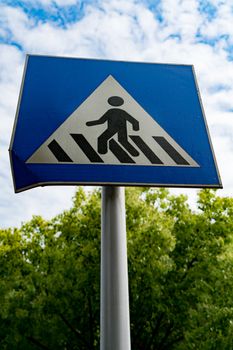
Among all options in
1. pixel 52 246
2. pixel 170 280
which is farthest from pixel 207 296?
pixel 52 246

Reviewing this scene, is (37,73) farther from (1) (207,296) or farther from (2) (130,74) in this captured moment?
(1) (207,296)

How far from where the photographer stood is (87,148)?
2264 mm

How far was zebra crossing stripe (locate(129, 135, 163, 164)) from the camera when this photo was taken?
7.45 ft

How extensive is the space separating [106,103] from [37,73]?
522 millimetres

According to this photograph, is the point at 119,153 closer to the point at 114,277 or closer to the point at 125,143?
the point at 125,143

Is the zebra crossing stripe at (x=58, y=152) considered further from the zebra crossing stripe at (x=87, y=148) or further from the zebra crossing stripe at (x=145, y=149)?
the zebra crossing stripe at (x=145, y=149)

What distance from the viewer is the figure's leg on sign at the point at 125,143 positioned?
2.27m

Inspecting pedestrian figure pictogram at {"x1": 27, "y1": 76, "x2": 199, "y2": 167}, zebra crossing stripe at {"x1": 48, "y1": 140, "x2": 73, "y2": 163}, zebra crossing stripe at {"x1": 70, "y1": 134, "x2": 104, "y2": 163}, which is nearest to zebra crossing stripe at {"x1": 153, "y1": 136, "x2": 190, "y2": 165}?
pedestrian figure pictogram at {"x1": 27, "y1": 76, "x2": 199, "y2": 167}

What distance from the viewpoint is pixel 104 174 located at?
2.17 metres

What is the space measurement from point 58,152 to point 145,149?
0.46 metres

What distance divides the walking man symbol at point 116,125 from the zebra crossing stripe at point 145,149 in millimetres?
39

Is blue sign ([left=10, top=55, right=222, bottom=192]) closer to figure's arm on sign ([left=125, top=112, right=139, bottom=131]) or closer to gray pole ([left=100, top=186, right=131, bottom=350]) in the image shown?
figure's arm on sign ([left=125, top=112, right=139, bottom=131])

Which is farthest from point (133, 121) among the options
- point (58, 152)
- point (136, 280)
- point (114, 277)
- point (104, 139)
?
point (136, 280)

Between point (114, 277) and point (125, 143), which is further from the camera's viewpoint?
point (125, 143)
